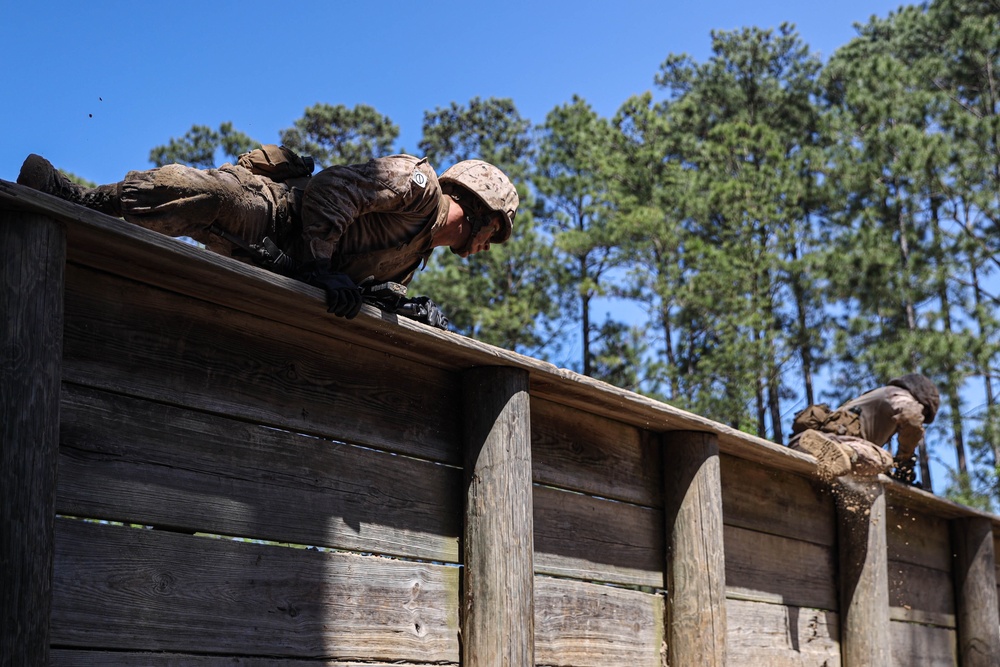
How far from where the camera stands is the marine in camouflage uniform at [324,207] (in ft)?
11.3

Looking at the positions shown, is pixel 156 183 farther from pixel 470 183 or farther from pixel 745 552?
pixel 745 552

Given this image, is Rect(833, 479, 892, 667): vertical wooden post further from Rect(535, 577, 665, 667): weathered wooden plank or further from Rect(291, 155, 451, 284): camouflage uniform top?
Rect(291, 155, 451, 284): camouflage uniform top

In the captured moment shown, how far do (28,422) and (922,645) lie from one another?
244 inches

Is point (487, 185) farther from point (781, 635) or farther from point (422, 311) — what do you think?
point (781, 635)

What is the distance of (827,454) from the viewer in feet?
20.5

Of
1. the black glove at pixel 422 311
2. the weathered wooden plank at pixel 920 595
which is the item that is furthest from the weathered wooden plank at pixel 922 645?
the black glove at pixel 422 311

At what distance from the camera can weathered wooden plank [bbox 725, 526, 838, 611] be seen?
5.65 meters

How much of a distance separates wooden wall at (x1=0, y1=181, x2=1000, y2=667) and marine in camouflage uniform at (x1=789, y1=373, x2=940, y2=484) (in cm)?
66

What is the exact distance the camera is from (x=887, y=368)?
22734mm

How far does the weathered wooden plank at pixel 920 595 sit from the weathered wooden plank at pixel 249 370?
3935 mm

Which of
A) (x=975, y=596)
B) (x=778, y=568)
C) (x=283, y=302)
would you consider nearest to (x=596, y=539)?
(x=778, y=568)

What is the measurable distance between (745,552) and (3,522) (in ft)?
13.2

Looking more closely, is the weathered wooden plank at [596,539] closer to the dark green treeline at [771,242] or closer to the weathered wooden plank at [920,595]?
the weathered wooden plank at [920,595]

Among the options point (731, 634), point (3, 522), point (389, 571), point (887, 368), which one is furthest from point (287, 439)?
point (887, 368)
